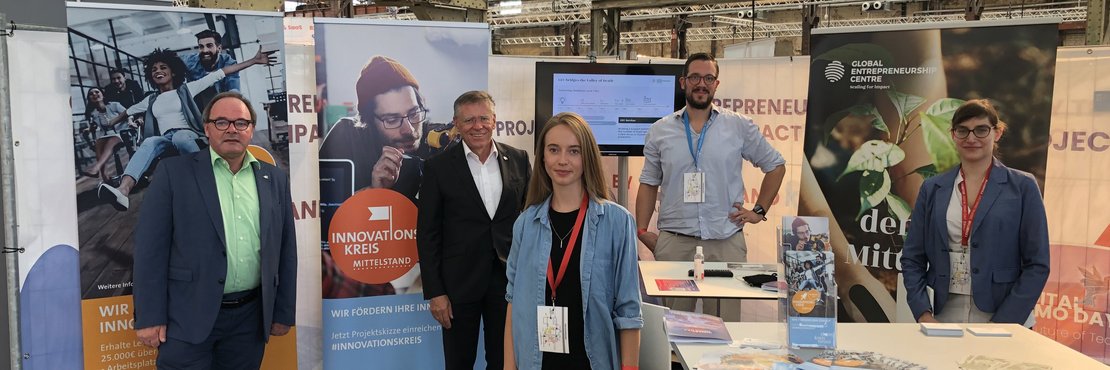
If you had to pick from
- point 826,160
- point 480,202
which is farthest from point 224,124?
point 826,160

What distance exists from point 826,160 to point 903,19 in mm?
10905

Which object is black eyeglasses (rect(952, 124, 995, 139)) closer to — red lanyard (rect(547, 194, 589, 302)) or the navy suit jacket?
red lanyard (rect(547, 194, 589, 302))

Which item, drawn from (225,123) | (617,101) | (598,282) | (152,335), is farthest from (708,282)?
(152,335)

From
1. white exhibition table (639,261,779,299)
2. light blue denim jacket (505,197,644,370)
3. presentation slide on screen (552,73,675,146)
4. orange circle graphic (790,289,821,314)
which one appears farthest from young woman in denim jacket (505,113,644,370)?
presentation slide on screen (552,73,675,146)

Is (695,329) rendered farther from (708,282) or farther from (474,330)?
(474,330)

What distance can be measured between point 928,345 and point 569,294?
1.13 meters

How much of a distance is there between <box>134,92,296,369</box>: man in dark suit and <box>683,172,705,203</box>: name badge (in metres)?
1.97

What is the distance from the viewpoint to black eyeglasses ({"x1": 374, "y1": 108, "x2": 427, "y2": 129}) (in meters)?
3.61

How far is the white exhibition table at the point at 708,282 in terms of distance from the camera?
295 cm

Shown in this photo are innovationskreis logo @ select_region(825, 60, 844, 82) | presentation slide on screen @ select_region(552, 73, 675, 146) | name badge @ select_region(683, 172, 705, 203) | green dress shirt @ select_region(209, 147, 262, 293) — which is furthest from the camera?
presentation slide on screen @ select_region(552, 73, 675, 146)

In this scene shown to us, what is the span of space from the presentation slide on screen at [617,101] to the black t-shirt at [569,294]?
2269 millimetres

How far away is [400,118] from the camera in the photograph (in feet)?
11.9

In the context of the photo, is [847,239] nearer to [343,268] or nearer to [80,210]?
[343,268]

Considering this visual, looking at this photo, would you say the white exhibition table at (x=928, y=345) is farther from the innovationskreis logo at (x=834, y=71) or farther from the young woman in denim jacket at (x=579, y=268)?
the innovationskreis logo at (x=834, y=71)
